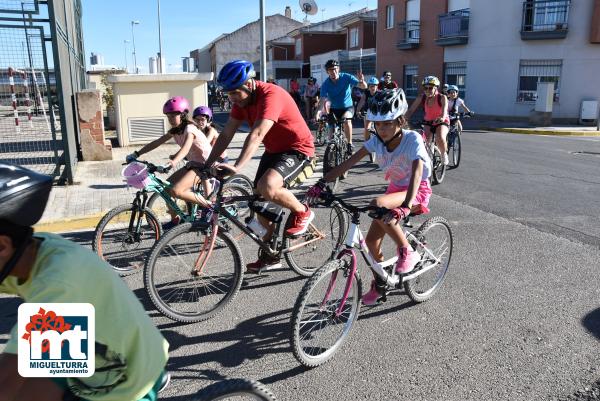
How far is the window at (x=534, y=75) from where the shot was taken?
22922 mm

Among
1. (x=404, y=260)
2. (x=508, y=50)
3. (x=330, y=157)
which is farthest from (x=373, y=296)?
(x=508, y=50)

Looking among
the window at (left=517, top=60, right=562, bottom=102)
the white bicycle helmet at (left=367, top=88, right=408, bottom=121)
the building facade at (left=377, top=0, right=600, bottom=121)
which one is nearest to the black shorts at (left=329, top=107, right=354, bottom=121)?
the white bicycle helmet at (left=367, top=88, right=408, bottom=121)

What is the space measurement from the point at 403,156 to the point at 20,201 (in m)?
2.98

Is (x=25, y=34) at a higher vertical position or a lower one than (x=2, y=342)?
higher

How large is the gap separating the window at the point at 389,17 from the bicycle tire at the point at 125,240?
105 feet

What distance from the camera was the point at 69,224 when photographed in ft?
21.8

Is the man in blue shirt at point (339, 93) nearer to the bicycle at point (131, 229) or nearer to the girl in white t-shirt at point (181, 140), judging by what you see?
the girl in white t-shirt at point (181, 140)

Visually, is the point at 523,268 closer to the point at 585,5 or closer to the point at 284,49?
the point at 585,5

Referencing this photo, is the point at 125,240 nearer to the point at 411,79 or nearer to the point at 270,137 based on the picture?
the point at 270,137

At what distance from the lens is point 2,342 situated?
3.71 meters

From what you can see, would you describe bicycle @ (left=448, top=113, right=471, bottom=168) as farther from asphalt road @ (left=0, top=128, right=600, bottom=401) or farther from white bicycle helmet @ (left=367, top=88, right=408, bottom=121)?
white bicycle helmet @ (left=367, top=88, right=408, bottom=121)

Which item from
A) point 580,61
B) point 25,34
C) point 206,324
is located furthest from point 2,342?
point 580,61

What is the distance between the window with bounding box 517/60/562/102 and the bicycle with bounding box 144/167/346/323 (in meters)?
22.2

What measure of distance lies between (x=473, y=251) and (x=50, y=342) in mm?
4856
